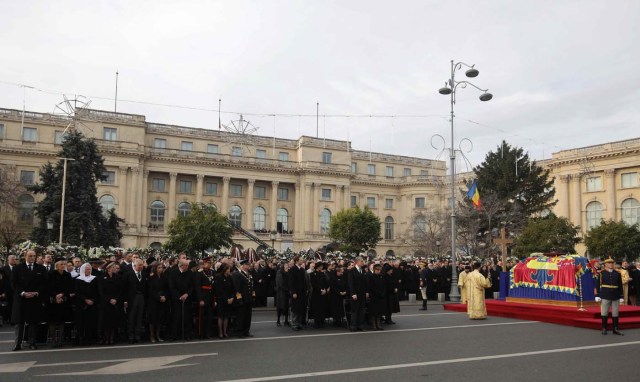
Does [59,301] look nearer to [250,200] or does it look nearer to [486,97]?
[486,97]

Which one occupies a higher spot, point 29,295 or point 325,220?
point 325,220

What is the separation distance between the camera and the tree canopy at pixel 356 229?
55.8 metres

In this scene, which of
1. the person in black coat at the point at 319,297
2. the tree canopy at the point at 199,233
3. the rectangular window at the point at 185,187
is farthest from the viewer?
the rectangular window at the point at 185,187

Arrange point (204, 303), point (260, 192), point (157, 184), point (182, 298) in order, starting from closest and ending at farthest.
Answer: point (182, 298) < point (204, 303) < point (157, 184) < point (260, 192)

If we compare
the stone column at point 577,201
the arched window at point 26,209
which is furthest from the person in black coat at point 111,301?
the stone column at point 577,201

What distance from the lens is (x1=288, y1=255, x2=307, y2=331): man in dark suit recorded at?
569 inches

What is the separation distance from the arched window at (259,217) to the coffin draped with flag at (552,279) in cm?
5060

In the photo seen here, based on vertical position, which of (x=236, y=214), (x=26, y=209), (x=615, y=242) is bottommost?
(x=615, y=242)

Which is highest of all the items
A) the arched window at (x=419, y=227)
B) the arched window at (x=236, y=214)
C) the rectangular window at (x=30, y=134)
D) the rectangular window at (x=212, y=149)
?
the rectangular window at (x=212, y=149)

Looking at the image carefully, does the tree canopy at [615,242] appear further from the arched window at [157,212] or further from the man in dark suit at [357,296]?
the arched window at [157,212]

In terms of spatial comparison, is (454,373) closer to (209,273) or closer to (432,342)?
(432,342)

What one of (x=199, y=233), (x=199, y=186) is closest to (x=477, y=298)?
(x=199, y=233)

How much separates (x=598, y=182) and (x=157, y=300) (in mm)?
59703

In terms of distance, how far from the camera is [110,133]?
59.0 metres
